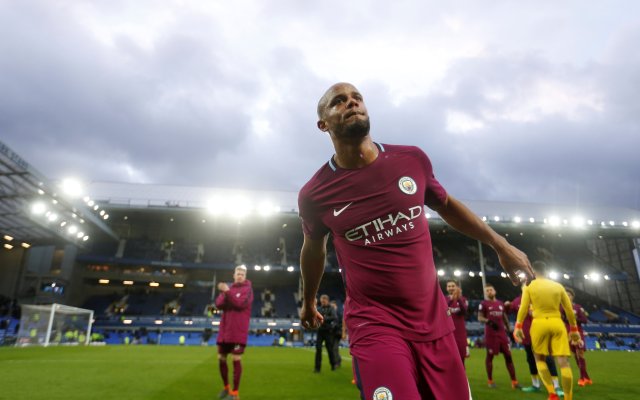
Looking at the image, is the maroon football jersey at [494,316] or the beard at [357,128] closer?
the beard at [357,128]

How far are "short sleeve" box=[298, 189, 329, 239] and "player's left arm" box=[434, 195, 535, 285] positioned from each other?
79 cm

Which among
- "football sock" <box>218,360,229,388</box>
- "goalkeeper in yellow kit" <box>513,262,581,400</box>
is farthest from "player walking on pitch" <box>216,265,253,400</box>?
"goalkeeper in yellow kit" <box>513,262,581,400</box>

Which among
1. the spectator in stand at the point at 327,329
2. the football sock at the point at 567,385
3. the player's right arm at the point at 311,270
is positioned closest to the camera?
the player's right arm at the point at 311,270

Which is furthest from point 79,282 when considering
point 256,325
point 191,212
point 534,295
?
point 534,295

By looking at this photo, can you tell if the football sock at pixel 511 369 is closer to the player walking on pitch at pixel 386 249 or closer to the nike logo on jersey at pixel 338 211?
the player walking on pitch at pixel 386 249

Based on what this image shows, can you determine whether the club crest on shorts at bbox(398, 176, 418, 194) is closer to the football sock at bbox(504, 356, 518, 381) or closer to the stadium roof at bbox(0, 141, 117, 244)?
the football sock at bbox(504, 356, 518, 381)

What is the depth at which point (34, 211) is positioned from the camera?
84.3ft

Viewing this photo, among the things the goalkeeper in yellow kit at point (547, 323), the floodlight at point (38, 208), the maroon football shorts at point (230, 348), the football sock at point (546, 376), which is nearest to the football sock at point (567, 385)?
the goalkeeper in yellow kit at point (547, 323)

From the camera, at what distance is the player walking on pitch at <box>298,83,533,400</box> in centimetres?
189

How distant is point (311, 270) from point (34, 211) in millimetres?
30253

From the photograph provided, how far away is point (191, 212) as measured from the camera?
122 feet

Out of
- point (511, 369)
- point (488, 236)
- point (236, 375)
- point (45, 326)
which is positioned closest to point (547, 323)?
point (511, 369)

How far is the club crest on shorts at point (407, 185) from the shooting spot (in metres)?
2.29

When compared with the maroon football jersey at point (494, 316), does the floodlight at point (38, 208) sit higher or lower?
higher
